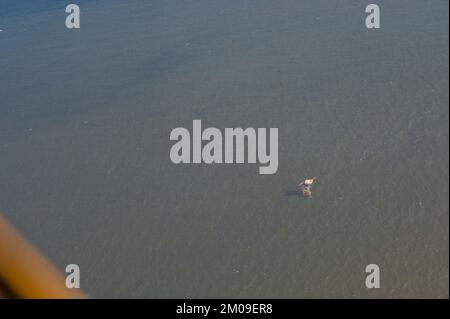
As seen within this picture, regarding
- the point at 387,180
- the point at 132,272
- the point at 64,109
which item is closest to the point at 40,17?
the point at 64,109

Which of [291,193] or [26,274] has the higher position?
[291,193]

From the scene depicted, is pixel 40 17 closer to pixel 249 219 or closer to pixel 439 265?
pixel 249 219

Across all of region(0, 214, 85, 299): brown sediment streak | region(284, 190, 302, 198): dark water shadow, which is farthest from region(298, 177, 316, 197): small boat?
region(0, 214, 85, 299): brown sediment streak

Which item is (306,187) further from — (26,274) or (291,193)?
(26,274)

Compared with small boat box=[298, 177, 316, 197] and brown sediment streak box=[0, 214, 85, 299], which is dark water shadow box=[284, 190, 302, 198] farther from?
brown sediment streak box=[0, 214, 85, 299]

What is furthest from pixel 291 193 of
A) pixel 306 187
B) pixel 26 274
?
pixel 26 274

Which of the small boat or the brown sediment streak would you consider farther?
the small boat

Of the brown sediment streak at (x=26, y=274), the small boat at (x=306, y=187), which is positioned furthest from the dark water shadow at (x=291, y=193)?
the brown sediment streak at (x=26, y=274)
